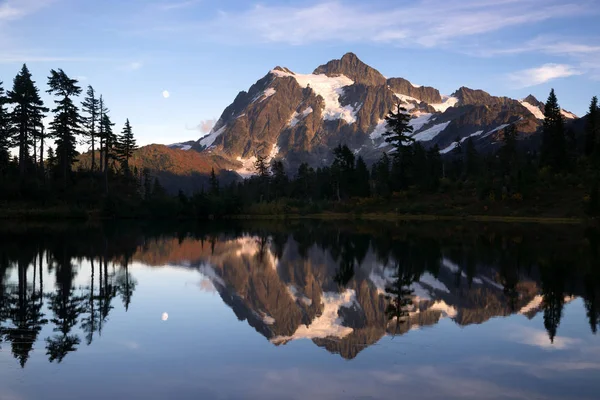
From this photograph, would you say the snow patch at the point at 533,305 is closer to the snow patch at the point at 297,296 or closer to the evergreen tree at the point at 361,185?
the snow patch at the point at 297,296

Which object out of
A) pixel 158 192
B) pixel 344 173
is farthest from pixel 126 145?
pixel 344 173

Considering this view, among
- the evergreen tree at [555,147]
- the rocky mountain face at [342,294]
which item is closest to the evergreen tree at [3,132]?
the rocky mountain face at [342,294]

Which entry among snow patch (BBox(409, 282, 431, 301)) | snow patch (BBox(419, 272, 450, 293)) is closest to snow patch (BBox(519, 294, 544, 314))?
snow patch (BBox(419, 272, 450, 293))

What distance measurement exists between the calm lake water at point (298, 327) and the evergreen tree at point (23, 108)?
44680 millimetres

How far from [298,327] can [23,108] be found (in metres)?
63.7

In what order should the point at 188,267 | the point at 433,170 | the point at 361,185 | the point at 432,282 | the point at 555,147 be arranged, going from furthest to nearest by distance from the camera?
the point at 433,170
the point at 361,185
the point at 555,147
the point at 188,267
the point at 432,282

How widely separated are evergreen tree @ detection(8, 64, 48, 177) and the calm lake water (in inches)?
1759

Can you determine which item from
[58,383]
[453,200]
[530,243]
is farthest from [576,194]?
[58,383]

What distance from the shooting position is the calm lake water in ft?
32.8

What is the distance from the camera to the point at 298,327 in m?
15.1

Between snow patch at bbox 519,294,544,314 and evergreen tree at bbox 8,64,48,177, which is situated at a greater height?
evergreen tree at bbox 8,64,48,177

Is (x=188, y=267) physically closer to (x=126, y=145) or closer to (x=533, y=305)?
(x=533, y=305)

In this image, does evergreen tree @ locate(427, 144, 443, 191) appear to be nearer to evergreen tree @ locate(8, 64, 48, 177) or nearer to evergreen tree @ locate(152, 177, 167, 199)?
Result: evergreen tree @ locate(152, 177, 167, 199)

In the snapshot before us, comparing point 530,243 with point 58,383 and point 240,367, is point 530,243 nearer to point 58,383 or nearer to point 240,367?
point 240,367
